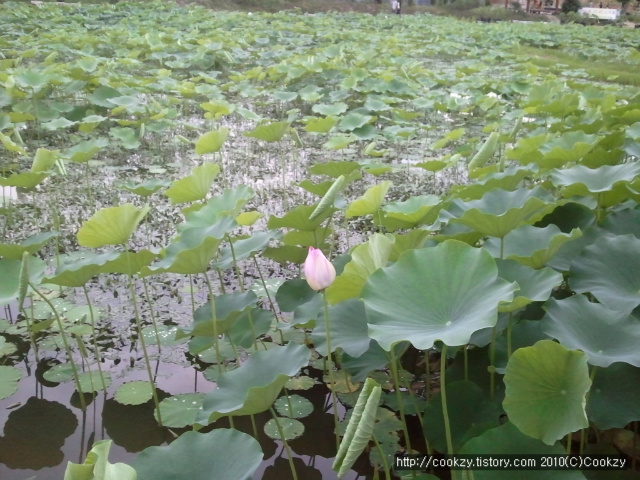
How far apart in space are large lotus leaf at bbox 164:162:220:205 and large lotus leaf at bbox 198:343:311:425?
77cm

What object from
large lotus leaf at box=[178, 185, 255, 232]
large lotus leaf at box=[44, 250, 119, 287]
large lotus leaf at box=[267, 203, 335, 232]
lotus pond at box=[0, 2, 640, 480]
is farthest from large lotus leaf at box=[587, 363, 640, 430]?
large lotus leaf at box=[44, 250, 119, 287]

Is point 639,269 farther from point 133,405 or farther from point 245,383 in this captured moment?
point 133,405

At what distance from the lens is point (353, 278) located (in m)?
1.18

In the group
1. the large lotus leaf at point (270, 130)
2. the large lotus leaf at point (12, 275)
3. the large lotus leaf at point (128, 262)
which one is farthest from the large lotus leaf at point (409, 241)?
the large lotus leaf at point (270, 130)

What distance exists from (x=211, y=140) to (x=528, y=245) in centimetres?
141

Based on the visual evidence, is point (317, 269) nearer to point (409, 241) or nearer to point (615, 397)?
point (409, 241)

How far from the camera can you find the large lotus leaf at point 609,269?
1188 mm

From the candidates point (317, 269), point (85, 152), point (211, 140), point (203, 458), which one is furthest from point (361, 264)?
point (85, 152)

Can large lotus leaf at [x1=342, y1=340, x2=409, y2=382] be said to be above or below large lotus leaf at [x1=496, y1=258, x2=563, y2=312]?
below

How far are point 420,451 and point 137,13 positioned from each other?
12.0 metres

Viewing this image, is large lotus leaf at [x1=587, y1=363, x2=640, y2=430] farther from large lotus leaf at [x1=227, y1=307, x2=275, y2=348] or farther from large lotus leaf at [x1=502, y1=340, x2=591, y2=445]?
large lotus leaf at [x1=227, y1=307, x2=275, y2=348]

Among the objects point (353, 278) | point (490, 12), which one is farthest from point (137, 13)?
point (490, 12)

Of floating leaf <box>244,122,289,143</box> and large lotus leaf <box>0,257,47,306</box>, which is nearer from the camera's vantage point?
large lotus leaf <box>0,257,47,306</box>

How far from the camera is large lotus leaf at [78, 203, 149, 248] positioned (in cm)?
144
